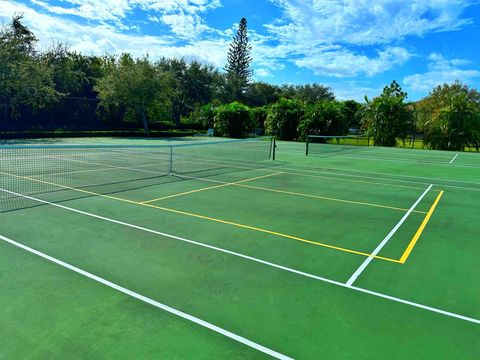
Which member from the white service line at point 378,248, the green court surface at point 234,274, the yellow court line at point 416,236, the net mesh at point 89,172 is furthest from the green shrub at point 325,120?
the white service line at point 378,248

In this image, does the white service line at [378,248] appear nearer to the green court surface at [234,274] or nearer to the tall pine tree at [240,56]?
the green court surface at [234,274]

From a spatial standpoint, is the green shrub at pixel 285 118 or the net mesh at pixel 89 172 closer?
the net mesh at pixel 89 172

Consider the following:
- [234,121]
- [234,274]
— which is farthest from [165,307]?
[234,121]

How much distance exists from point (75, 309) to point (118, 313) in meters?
0.57

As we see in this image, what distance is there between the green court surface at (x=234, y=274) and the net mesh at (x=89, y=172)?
19 centimetres

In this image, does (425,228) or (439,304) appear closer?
(439,304)

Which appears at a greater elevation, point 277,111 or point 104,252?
point 277,111

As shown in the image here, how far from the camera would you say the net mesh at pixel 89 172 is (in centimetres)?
1130

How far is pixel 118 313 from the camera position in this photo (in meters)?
4.64

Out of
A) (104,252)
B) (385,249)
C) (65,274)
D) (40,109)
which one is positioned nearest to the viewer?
(65,274)

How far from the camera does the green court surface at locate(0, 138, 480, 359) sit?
4145mm

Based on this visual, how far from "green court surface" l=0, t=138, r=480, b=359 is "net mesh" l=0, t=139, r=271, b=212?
0.62 feet

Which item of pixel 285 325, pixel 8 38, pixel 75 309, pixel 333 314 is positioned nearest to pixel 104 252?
pixel 75 309

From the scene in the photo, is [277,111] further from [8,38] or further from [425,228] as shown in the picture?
[425,228]
